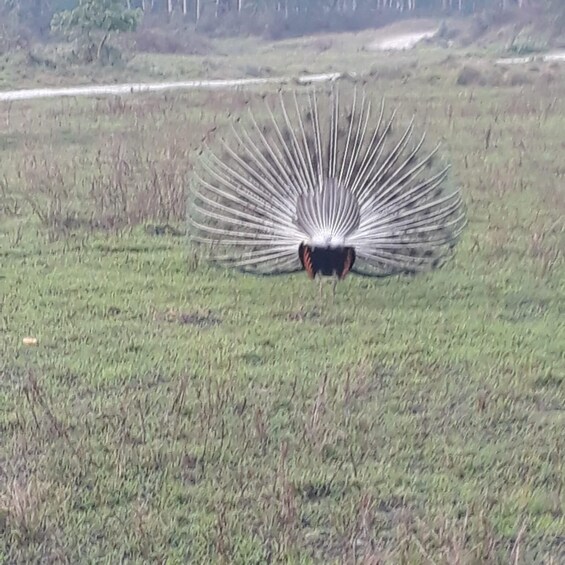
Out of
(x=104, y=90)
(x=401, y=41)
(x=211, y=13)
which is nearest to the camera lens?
(x=104, y=90)

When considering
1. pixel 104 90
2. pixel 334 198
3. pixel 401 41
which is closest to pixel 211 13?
pixel 401 41

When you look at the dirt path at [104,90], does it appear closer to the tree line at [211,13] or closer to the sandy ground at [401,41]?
the tree line at [211,13]

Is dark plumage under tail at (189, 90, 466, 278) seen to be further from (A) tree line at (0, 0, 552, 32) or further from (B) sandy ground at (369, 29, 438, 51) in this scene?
(B) sandy ground at (369, 29, 438, 51)

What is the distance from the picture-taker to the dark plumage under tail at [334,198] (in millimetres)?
5477

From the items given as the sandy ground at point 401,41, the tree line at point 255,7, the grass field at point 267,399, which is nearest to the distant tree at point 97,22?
the tree line at point 255,7

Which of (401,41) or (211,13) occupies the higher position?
(211,13)

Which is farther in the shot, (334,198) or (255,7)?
(255,7)

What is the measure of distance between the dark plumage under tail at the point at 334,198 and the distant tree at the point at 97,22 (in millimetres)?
17177

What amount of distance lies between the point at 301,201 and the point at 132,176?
343cm

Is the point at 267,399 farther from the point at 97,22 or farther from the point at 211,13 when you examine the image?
the point at 211,13

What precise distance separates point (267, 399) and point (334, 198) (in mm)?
1507

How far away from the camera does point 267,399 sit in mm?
4340

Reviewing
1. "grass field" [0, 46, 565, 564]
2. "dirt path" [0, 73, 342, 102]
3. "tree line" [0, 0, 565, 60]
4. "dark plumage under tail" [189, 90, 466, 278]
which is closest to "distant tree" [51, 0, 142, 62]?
"tree line" [0, 0, 565, 60]

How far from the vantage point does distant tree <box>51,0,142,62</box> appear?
2198 cm
